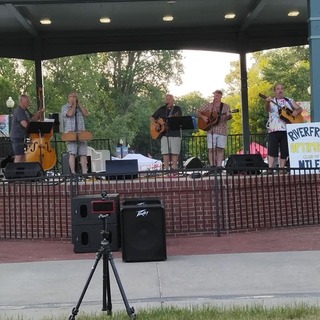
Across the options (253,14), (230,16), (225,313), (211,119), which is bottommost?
(225,313)

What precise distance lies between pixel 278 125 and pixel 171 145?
2.35m

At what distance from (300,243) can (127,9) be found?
303 inches

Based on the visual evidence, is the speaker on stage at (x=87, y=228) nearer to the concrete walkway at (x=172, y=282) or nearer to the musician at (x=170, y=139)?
the concrete walkway at (x=172, y=282)

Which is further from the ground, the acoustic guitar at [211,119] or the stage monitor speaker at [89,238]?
the acoustic guitar at [211,119]

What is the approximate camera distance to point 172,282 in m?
6.18

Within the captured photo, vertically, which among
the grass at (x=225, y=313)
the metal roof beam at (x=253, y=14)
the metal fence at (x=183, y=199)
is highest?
the metal roof beam at (x=253, y=14)

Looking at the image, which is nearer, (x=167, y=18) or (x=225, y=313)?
(x=225, y=313)

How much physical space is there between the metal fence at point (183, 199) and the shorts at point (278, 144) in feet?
4.03

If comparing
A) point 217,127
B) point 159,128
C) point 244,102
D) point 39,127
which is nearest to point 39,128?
point 39,127

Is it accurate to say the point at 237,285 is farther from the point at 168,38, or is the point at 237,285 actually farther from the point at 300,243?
the point at 168,38

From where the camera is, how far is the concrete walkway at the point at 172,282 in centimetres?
537

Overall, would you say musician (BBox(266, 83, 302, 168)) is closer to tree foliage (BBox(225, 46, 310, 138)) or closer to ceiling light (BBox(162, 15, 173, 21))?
ceiling light (BBox(162, 15, 173, 21))

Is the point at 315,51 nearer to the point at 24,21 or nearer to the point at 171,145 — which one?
the point at 171,145

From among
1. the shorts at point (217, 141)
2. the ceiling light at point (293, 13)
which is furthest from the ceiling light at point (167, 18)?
the shorts at point (217, 141)
